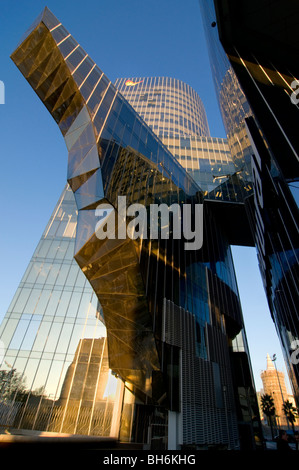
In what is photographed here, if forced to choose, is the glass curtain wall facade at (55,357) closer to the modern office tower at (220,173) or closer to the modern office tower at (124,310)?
the modern office tower at (124,310)

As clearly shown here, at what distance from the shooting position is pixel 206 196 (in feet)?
105

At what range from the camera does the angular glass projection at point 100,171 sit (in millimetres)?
11648

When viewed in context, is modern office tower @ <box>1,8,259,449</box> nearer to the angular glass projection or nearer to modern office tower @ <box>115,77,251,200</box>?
the angular glass projection

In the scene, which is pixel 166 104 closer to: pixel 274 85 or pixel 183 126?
pixel 183 126

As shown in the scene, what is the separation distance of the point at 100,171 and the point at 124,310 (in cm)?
760

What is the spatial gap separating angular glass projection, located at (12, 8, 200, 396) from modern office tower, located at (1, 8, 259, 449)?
0.06 meters

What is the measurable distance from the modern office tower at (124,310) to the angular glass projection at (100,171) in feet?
0.21

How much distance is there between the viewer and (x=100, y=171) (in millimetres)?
11039

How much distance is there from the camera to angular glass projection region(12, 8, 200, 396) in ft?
38.2

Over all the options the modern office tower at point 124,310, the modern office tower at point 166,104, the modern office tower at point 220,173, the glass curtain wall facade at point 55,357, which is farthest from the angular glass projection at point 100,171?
the modern office tower at point 166,104

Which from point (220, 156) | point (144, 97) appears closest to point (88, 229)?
point (220, 156)

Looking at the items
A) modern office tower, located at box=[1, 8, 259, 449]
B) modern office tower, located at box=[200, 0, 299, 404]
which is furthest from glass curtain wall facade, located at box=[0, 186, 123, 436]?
modern office tower, located at box=[200, 0, 299, 404]

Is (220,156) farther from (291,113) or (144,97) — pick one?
(144,97)

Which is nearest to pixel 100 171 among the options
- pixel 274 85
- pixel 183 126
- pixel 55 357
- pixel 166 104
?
pixel 274 85
